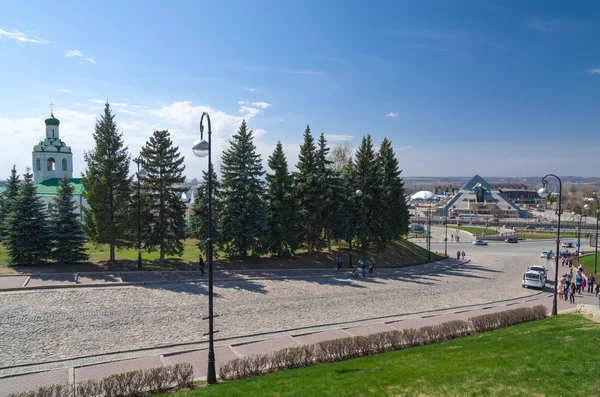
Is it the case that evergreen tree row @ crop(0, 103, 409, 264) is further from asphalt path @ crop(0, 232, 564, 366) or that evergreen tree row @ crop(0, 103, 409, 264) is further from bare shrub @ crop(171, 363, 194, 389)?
bare shrub @ crop(171, 363, 194, 389)

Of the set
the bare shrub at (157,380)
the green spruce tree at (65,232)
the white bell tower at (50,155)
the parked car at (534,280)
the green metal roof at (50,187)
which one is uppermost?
the white bell tower at (50,155)

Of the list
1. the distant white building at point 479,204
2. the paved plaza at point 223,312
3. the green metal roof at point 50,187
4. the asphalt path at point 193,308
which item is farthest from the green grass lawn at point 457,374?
the distant white building at point 479,204

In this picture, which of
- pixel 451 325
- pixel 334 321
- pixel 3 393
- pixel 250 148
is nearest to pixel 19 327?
pixel 3 393

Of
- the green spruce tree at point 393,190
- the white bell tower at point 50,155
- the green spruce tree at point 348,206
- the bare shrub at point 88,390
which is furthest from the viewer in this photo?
the white bell tower at point 50,155

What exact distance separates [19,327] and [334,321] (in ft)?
36.8

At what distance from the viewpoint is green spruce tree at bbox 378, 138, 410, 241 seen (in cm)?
3734

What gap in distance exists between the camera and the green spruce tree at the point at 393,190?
123 ft

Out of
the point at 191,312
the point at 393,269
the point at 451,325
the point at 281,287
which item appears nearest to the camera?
the point at 451,325

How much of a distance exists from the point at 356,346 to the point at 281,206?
1721cm

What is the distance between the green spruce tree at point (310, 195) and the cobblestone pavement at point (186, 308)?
6.10 m

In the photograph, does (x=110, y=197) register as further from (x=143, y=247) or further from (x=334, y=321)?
(x=334, y=321)

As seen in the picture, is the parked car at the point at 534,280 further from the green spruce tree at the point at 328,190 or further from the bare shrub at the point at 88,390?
the bare shrub at the point at 88,390

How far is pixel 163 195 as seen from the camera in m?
25.4

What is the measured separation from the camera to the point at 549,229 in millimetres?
75750
